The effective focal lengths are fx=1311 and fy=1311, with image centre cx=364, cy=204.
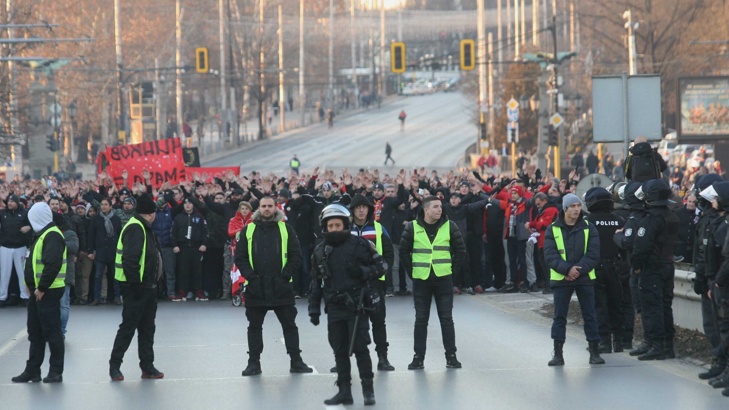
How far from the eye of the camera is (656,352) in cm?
1298

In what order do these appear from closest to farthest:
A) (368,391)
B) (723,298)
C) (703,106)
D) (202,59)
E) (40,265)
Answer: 1. (368,391)
2. (723,298)
3. (40,265)
4. (703,106)
5. (202,59)

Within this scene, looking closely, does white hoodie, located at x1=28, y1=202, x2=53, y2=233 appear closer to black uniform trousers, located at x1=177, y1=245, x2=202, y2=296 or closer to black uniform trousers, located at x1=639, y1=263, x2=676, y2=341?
black uniform trousers, located at x1=639, y1=263, x2=676, y2=341

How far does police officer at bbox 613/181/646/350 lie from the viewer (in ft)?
43.0

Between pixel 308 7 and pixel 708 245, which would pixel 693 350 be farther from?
pixel 308 7

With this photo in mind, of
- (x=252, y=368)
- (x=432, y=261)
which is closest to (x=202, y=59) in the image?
(x=432, y=261)

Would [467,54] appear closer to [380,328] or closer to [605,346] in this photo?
[605,346]

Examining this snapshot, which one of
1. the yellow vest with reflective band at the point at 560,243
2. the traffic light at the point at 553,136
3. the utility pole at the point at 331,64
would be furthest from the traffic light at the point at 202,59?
the utility pole at the point at 331,64

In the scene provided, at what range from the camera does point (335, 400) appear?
10.7 meters

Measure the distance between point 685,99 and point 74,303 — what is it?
793 inches

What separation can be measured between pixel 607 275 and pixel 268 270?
3.60 m

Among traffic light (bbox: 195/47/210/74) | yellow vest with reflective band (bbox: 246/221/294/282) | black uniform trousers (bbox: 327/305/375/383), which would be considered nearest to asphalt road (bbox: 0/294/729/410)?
black uniform trousers (bbox: 327/305/375/383)

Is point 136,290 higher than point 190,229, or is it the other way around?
point 136,290

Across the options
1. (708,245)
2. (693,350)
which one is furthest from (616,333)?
(708,245)

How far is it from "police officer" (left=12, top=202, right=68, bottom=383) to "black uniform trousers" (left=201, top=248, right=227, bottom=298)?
860cm
